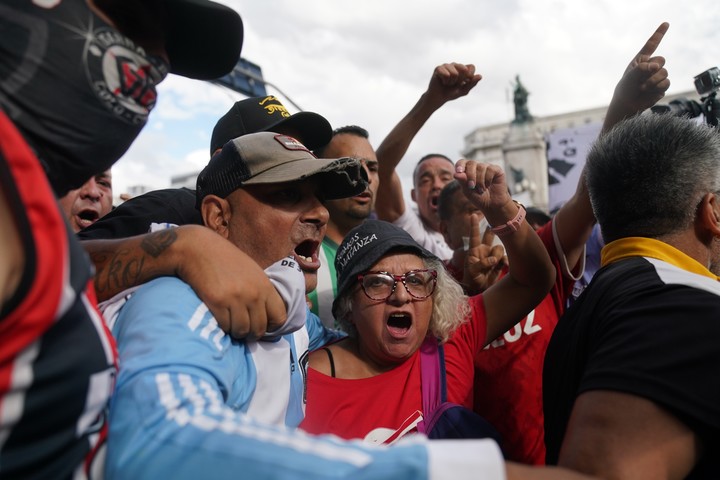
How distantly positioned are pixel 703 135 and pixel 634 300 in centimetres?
70

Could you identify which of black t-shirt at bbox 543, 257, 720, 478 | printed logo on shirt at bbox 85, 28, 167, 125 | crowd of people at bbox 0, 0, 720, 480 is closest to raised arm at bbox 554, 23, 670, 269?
crowd of people at bbox 0, 0, 720, 480

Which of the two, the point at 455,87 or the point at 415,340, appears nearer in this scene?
the point at 415,340

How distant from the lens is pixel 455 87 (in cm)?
346

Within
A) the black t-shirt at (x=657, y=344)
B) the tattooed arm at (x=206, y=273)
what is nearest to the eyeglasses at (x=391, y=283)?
the black t-shirt at (x=657, y=344)

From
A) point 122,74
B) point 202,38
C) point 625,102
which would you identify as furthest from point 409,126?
point 122,74

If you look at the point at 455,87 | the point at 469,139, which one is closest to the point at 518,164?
the point at 469,139

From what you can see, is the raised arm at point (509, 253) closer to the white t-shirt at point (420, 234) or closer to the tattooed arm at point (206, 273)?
the tattooed arm at point (206, 273)

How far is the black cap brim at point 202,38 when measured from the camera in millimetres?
1272

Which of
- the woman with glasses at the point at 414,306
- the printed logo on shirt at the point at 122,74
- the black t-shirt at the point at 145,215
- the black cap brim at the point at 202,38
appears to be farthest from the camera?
the woman with glasses at the point at 414,306

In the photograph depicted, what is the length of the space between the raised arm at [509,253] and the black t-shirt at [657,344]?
0.80 metres

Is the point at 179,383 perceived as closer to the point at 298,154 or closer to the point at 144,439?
the point at 144,439

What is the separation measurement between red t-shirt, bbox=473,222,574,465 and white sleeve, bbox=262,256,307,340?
160cm

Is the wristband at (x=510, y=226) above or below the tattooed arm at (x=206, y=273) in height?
below

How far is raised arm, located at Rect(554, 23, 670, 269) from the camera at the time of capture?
276 centimetres
